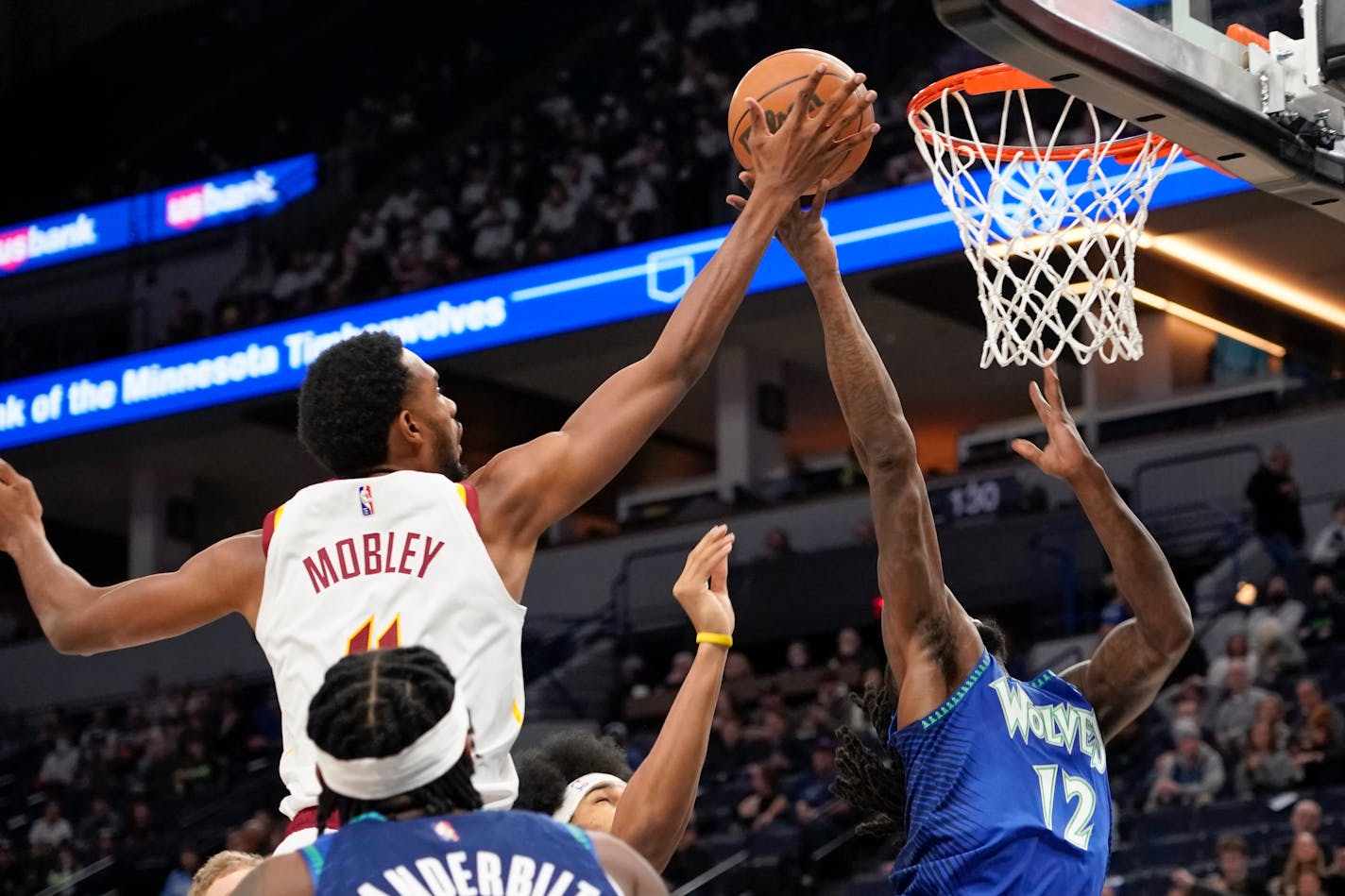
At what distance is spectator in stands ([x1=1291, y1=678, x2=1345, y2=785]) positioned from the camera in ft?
33.6

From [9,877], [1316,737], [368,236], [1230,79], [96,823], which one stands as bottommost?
[9,877]

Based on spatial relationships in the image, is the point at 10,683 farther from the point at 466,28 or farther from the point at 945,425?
the point at 945,425

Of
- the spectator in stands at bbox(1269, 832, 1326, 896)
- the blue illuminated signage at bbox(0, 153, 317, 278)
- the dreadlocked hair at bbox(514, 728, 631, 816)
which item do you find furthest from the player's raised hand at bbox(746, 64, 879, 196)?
the blue illuminated signage at bbox(0, 153, 317, 278)

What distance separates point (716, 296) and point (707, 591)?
0.55 meters

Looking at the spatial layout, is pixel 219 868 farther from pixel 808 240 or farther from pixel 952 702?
pixel 808 240

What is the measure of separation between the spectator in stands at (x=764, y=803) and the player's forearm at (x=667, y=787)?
891 centimetres

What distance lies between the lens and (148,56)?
933 inches

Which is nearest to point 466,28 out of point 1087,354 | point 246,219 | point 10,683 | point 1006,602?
point 246,219

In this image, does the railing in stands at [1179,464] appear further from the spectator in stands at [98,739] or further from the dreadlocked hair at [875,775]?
the dreadlocked hair at [875,775]

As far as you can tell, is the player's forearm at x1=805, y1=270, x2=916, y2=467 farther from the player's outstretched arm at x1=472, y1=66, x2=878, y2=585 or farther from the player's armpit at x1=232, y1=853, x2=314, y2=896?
the player's armpit at x1=232, y1=853, x2=314, y2=896

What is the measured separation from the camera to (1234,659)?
452 inches

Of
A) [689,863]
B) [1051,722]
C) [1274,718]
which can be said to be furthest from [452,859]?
[689,863]

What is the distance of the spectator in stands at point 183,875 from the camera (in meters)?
13.7

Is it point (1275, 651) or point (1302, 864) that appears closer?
point (1302, 864)
